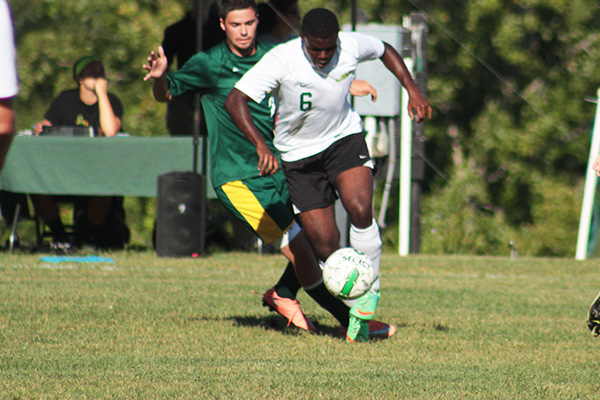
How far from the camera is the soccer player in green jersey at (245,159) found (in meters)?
6.13

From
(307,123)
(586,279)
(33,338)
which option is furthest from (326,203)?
(586,279)

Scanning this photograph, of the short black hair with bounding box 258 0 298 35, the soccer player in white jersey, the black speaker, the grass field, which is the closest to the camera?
the grass field

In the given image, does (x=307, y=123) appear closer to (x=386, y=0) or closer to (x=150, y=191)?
(x=150, y=191)

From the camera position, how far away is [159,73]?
20.1 ft

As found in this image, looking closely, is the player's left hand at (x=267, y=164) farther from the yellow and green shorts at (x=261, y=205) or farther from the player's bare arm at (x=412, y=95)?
the player's bare arm at (x=412, y=95)

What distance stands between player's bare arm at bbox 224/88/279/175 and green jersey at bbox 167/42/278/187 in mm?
486

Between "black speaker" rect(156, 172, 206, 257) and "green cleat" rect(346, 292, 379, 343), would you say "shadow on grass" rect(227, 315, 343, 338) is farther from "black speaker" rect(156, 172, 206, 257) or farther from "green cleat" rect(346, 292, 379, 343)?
"black speaker" rect(156, 172, 206, 257)

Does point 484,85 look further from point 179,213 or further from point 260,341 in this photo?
point 260,341

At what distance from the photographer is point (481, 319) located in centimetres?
675

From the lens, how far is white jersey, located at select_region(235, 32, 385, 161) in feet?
18.9

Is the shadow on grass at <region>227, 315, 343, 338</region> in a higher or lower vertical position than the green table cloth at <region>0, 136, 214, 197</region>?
lower

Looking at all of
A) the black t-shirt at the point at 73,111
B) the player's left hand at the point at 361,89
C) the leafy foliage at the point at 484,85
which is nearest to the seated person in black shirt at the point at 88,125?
the black t-shirt at the point at 73,111

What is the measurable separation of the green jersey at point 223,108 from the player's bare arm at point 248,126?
486 mm

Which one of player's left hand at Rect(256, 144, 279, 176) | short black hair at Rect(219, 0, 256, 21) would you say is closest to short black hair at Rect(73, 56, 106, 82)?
short black hair at Rect(219, 0, 256, 21)
